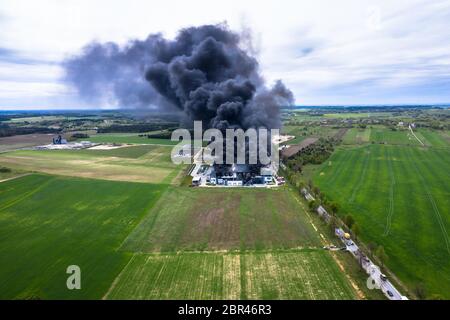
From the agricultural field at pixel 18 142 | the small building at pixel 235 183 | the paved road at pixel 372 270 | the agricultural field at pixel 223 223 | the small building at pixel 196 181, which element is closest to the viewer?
the paved road at pixel 372 270

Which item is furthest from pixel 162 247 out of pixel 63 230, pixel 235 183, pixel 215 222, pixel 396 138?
pixel 396 138

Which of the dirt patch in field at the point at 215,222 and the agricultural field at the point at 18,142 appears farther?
the agricultural field at the point at 18,142

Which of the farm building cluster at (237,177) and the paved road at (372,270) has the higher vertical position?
the farm building cluster at (237,177)

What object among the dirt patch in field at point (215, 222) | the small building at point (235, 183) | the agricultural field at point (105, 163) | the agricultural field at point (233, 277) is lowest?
the agricultural field at point (233, 277)

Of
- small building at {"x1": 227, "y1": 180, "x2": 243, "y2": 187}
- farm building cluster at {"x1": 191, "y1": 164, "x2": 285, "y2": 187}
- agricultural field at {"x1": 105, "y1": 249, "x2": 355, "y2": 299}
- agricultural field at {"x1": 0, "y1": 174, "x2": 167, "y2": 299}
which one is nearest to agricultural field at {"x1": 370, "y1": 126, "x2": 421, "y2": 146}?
farm building cluster at {"x1": 191, "y1": 164, "x2": 285, "y2": 187}

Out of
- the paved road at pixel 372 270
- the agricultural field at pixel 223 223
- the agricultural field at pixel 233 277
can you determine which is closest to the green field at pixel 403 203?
the paved road at pixel 372 270

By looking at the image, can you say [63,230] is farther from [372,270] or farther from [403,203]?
[403,203]

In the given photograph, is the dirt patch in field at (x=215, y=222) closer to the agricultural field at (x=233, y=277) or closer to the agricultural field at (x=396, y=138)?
the agricultural field at (x=233, y=277)
